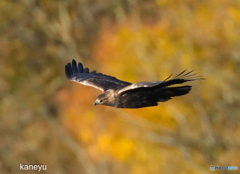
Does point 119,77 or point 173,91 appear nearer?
point 173,91

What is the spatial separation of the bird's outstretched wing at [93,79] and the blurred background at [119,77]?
11.1m

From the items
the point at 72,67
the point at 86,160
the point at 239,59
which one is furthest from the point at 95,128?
the point at 72,67

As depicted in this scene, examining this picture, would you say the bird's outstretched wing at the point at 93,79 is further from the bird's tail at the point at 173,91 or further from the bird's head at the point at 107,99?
the bird's tail at the point at 173,91

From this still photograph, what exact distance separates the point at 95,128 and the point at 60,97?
3.77 metres

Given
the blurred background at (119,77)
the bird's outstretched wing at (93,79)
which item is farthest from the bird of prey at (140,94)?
the blurred background at (119,77)

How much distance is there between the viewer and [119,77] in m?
25.3

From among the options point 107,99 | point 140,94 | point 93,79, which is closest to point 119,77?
point 93,79

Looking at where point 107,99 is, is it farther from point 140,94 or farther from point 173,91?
point 173,91

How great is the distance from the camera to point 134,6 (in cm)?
2545

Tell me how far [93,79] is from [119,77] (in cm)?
1586

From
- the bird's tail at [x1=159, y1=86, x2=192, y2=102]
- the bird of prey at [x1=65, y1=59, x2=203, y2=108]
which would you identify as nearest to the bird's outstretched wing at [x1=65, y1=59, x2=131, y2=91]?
the bird of prey at [x1=65, y1=59, x2=203, y2=108]

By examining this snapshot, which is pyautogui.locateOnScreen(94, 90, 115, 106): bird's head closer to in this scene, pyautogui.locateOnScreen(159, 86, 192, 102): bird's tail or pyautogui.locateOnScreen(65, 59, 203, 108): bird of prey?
pyautogui.locateOnScreen(65, 59, 203, 108): bird of prey

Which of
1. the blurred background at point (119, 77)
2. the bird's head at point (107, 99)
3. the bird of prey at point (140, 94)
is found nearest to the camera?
the bird of prey at point (140, 94)

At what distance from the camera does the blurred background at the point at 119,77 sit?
21.7 m
